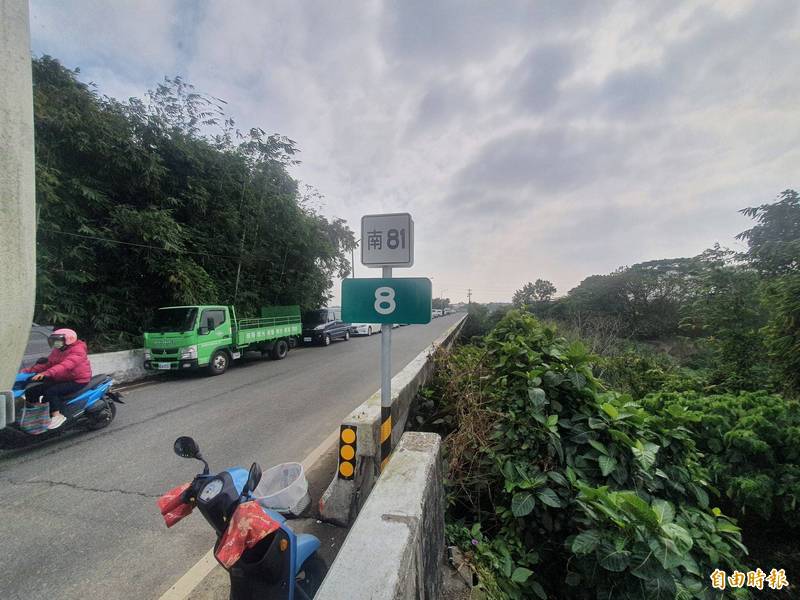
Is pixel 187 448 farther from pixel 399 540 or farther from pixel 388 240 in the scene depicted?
pixel 388 240

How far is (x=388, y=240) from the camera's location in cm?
228

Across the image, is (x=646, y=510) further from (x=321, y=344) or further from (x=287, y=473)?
(x=321, y=344)

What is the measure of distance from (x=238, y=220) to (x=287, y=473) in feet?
40.4

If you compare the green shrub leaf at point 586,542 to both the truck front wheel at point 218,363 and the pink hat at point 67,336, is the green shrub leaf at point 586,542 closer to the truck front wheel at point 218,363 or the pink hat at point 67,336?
the pink hat at point 67,336

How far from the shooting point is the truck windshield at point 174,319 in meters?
7.61

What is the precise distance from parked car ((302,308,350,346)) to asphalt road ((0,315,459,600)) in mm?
7383

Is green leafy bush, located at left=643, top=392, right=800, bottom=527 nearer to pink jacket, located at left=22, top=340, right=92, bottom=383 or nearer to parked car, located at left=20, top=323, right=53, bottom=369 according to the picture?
pink jacket, located at left=22, top=340, right=92, bottom=383

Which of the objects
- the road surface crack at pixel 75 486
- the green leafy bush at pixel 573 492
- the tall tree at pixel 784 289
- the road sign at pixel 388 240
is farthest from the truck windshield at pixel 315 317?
the tall tree at pixel 784 289

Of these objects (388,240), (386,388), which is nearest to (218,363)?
(386,388)

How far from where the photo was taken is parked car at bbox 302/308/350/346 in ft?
47.0

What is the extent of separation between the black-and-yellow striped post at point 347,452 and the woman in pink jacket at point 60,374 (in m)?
4.24

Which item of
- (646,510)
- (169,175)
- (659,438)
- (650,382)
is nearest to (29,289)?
(646,510)

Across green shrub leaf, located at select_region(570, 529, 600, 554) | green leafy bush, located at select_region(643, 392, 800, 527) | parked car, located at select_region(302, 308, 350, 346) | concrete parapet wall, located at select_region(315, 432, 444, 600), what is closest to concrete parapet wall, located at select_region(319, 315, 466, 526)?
concrete parapet wall, located at select_region(315, 432, 444, 600)

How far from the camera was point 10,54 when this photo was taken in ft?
3.44
